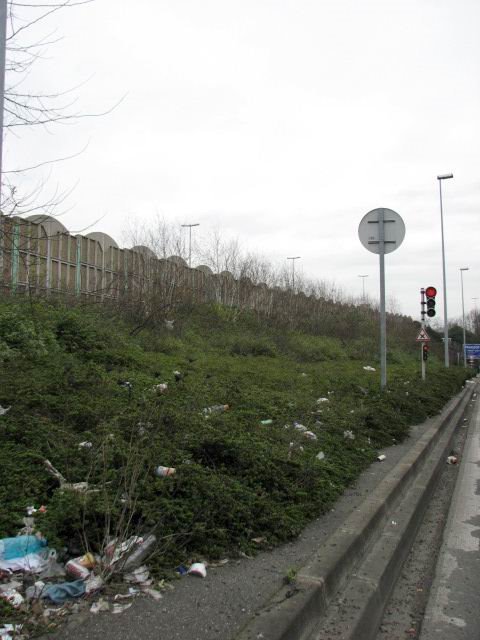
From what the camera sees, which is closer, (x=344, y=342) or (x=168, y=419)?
(x=168, y=419)

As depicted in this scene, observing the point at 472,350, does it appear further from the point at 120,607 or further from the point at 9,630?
the point at 9,630

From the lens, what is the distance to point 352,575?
11.6 ft

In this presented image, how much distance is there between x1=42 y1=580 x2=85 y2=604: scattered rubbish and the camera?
272cm

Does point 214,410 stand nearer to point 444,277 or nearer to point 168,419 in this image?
point 168,419

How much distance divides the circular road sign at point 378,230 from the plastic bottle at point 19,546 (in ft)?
27.7

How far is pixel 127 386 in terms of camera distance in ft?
23.8

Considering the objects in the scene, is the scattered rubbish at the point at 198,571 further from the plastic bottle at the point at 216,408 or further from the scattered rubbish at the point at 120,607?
the plastic bottle at the point at 216,408

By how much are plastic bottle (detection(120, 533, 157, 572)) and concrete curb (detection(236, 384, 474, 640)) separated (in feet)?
2.65

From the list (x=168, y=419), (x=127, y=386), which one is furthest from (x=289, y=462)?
(x=127, y=386)

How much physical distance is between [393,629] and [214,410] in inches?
148

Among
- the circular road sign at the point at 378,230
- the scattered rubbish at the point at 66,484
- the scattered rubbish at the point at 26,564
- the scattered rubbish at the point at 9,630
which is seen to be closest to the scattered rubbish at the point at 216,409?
the scattered rubbish at the point at 66,484

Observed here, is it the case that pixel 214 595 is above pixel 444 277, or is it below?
below

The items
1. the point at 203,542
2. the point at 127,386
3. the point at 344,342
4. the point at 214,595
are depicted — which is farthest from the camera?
the point at 344,342

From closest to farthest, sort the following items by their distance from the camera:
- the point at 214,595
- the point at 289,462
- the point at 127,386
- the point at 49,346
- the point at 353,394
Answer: the point at 214,595
the point at 289,462
the point at 127,386
the point at 49,346
the point at 353,394
